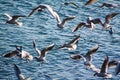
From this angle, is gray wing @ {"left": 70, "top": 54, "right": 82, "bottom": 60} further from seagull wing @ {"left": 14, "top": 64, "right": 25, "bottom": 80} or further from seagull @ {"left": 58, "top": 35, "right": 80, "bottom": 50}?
seagull wing @ {"left": 14, "top": 64, "right": 25, "bottom": 80}

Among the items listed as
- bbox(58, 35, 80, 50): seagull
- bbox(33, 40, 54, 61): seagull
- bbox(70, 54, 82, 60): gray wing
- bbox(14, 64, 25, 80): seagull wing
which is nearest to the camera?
bbox(14, 64, 25, 80): seagull wing

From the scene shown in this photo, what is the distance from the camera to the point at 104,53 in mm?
28688

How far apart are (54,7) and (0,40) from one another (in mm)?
7671

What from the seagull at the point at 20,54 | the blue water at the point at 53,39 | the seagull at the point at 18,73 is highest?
the seagull at the point at 18,73

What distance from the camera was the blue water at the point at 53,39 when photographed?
85.1 ft

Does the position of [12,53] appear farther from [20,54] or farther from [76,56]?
Answer: [76,56]

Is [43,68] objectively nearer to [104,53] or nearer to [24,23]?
[104,53]

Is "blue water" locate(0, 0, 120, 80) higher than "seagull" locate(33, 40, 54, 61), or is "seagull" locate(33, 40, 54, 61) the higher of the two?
"seagull" locate(33, 40, 54, 61)

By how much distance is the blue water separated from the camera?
85.1 ft

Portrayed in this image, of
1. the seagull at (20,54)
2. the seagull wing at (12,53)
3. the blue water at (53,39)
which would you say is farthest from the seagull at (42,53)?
the seagull wing at (12,53)

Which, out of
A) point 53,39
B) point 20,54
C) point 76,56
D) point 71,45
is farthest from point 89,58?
point 53,39

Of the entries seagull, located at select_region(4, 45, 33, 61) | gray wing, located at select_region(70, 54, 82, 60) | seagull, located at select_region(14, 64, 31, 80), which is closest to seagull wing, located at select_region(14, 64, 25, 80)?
seagull, located at select_region(14, 64, 31, 80)

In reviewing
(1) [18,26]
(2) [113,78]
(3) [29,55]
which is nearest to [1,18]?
(1) [18,26]

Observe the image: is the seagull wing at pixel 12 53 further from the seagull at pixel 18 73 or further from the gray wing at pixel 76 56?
the gray wing at pixel 76 56
